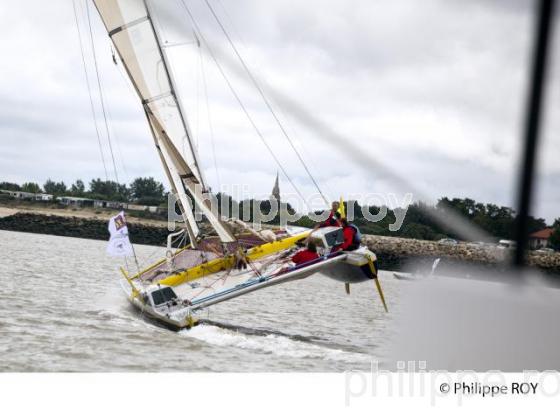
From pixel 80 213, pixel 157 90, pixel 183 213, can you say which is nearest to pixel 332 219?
pixel 183 213

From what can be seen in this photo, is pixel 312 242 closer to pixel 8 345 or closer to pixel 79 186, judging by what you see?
pixel 8 345

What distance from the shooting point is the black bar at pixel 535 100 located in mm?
1049

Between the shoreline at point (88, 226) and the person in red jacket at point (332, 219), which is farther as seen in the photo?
the shoreline at point (88, 226)

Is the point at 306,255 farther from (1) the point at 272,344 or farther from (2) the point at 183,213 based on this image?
(2) the point at 183,213

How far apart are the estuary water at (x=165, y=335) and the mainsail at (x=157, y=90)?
64.7 inches

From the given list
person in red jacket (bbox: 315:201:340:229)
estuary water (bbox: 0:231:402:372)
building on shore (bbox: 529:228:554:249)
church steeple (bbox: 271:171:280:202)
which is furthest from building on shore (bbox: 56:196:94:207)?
building on shore (bbox: 529:228:554:249)

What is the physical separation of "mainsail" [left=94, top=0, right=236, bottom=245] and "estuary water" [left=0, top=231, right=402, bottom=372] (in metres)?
1.64

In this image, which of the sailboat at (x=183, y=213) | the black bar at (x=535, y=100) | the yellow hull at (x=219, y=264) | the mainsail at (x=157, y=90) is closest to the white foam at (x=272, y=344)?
the sailboat at (x=183, y=213)

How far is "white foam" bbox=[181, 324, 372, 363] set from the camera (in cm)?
752

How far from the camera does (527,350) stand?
206 inches

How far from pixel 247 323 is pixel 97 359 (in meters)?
3.90

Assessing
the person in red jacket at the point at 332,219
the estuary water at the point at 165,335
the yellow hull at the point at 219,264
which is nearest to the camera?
the estuary water at the point at 165,335

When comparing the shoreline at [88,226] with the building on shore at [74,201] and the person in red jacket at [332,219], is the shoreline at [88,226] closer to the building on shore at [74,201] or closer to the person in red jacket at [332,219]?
the building on shore at [74,201]
